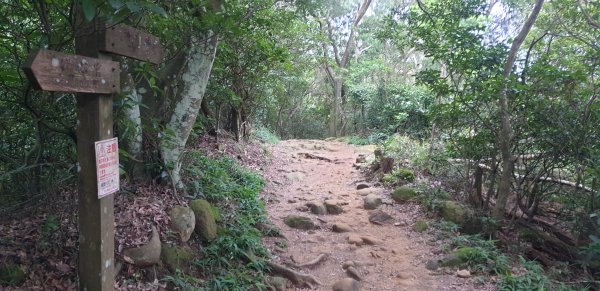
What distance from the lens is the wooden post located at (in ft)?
8.51

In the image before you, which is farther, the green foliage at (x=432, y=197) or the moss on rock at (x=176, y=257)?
the green foliage at (x=432, y=197)

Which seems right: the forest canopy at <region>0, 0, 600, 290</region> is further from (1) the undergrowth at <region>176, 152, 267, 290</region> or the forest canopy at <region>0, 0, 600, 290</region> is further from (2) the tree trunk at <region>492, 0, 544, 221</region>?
(1) the undergrowth at <region>176, 152, 267, 290</region>

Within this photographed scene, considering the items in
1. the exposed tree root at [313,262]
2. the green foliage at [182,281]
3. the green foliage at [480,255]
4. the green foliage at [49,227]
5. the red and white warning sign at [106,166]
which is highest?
the red and white warning sign at [106,166]

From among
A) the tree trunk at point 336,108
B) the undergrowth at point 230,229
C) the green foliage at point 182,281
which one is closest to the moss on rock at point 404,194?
the undergrowth at point 230,229

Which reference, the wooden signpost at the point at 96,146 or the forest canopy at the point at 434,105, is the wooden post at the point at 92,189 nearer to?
the wooden signpost at the point at 96,146

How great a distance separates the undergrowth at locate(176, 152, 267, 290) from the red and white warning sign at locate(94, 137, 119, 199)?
5.32 feet

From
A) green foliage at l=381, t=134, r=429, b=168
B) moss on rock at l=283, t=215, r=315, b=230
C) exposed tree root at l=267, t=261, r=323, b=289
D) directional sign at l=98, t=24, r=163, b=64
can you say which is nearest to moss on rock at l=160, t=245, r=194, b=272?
exposed tree root at l=267, t=261, r=323, b=289

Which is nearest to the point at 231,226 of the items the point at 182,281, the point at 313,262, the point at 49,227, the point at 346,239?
the point at 313,262

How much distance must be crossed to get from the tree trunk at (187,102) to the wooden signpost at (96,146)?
252cm

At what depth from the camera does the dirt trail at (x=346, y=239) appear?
16.7 feet

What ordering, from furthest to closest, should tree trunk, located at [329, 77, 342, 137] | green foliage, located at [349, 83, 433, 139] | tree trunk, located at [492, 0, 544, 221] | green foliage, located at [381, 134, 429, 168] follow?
tree trunk, located at [329, 77, 342, 137] < green foliage, located at [349, 83, 433, 139] < green foliage, located at [381, 134, 429, 168] < tree trunk, located at [492, 0, 544, 221]

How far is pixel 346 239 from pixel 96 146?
461 cm

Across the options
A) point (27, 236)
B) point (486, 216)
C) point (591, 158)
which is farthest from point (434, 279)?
point (27, 236)

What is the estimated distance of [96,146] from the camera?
2525 millimetres
